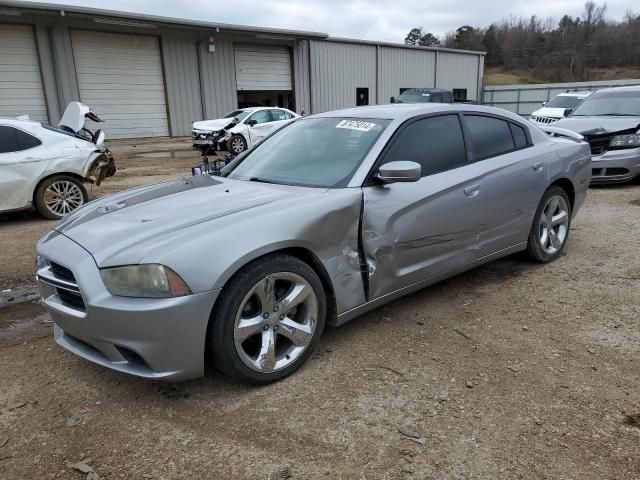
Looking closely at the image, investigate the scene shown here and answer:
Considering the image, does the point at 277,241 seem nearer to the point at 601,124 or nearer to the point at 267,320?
the point at 267,320

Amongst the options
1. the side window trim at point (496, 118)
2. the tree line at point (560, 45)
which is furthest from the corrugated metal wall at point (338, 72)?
the tree line at point (560, 45)

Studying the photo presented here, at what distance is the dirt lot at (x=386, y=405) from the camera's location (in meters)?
2.24

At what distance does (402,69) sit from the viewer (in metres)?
33.1

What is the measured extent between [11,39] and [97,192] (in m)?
14.5

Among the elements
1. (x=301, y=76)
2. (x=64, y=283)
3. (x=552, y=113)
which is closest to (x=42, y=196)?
(x=64, y=283)

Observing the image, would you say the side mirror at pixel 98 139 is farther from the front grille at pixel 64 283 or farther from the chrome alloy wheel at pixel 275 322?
the chrome alloy wheel at pixel 275 322

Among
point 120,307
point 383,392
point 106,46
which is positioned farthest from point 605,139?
point 106,46

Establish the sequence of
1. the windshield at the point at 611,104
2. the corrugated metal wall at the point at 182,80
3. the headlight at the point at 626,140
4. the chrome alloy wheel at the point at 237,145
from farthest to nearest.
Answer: the corrugated metal wall at the point at 182,80 → the chrome alloy wheel at the point at 237,145 → the windshield at the point at 611,104 → the headlight at the point at 626,140

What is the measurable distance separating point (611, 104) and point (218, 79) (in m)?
19.9

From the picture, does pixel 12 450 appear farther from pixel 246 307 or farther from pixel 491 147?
pixel 491 147

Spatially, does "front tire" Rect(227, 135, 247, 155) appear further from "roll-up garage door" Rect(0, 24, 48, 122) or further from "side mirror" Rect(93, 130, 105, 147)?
"roll-up garage door" Rect(0, 24, 48, 122)

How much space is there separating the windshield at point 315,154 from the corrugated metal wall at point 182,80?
71.2 feet

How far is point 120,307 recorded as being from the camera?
2.44 metres

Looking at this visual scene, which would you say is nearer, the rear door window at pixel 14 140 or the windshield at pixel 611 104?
the rear door window at pixel 14 140
